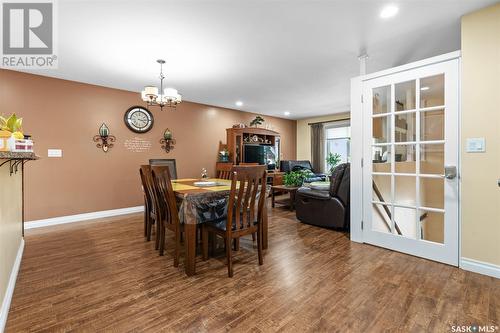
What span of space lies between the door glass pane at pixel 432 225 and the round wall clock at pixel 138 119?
189 inches

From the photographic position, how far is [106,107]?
175 inches

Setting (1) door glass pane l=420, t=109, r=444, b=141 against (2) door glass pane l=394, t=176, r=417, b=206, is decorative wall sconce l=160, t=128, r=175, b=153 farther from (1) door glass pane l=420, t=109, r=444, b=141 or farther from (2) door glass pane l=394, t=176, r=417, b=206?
(1) door glass pane l=420, t=109, r=444, b=141

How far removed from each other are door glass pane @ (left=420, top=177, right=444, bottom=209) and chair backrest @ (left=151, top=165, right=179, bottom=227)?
258cm

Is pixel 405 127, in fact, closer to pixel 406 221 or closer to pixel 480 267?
pixel 406 221

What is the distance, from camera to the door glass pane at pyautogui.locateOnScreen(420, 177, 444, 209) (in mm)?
2447

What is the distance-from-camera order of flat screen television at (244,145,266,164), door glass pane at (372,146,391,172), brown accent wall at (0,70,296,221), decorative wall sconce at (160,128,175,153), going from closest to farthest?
door glass pane at (372,146,391,172)
brown accent wall at (0,70,296,221)
decorative wall sconce at (160,128,175,153)
flat screen television at (244,145,266,164)

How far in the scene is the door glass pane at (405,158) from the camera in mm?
2604

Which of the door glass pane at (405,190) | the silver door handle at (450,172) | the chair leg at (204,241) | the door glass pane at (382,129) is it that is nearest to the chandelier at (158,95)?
the chair leg at (204,241)

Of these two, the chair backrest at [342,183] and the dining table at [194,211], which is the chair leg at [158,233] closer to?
the dining table at [194,211]

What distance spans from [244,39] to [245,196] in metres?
1.80

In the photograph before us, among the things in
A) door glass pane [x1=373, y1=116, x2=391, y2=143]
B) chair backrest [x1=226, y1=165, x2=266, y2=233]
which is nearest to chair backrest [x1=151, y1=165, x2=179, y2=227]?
chair backrest [x1=226, y1=165, x2=266, y2=233]

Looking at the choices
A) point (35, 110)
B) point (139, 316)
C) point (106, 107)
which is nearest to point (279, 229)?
point (139, 316)

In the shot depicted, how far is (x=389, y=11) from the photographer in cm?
222

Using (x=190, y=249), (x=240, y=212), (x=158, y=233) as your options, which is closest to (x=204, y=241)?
(x=190, y=249)
